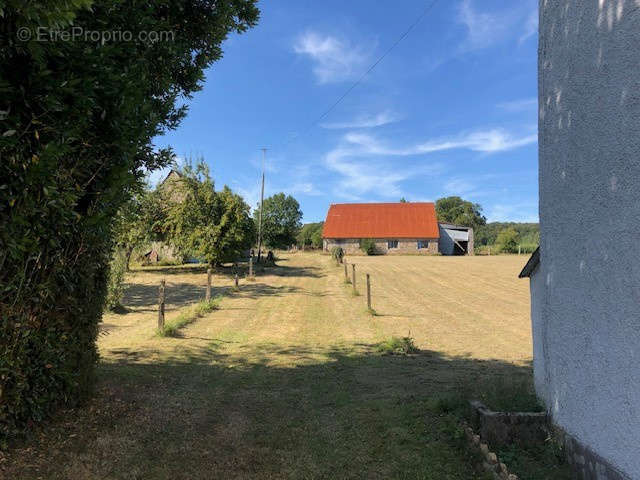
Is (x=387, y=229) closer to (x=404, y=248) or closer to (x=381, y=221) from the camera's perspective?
(x=381, y=221)

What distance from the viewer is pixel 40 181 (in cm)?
346

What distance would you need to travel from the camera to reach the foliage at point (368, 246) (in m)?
54.4

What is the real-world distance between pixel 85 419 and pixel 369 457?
3401mm

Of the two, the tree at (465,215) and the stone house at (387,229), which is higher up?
the tree at (465,215)

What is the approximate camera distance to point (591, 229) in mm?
3629

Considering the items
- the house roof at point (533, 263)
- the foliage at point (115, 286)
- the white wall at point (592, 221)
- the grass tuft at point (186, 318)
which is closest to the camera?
the white wall at point (592, 221)

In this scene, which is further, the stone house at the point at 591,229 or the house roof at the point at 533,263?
the house roof at the point at 533,263

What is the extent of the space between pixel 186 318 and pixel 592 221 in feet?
36.5

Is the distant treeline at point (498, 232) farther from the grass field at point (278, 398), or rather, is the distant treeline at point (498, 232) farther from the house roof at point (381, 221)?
the house roof at point (381, 221)

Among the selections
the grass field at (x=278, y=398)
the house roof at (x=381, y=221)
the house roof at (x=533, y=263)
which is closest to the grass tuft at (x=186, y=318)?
the grass field at (x=278, y=398)

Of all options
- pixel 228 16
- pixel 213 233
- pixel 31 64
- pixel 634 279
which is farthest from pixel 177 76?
pixel 213 233

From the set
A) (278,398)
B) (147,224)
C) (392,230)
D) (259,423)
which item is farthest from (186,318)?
(392,230)

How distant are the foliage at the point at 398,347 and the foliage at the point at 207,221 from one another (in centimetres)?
1793

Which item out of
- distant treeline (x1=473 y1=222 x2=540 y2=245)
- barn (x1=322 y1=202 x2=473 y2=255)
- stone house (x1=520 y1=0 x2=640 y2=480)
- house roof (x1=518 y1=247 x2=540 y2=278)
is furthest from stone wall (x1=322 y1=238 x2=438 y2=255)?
stone house (x1=520 y1=0 x2=640 y2=480)
